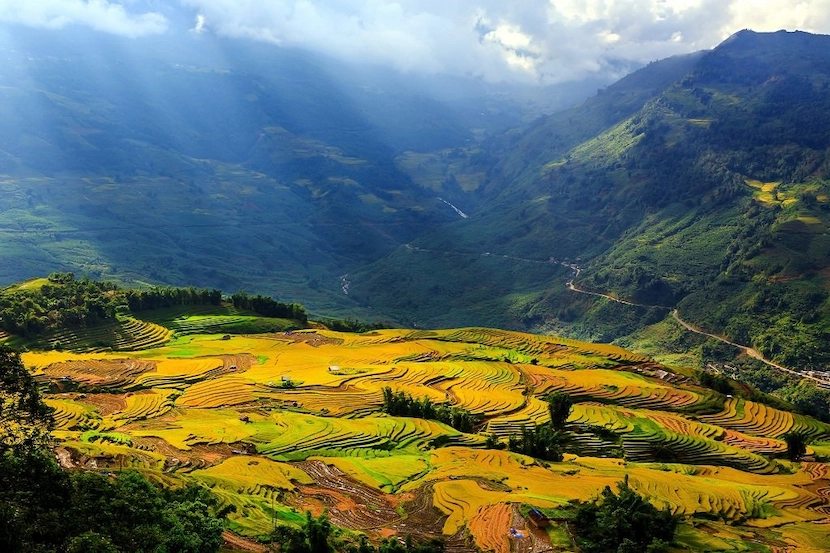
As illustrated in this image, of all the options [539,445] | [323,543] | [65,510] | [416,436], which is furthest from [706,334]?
[65,510]

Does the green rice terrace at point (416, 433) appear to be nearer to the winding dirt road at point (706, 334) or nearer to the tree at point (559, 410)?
the tree at point (559, 410)

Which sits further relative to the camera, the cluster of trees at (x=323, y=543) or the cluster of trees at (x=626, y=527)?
the cluster of trees at (x=626, y=527)

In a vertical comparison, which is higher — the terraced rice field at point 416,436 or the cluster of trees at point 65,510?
the cluster of trees at point 65,510

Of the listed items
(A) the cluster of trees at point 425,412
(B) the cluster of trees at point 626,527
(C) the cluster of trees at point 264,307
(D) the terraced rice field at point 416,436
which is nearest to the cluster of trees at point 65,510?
(D) the terraced rice field at point 416,436

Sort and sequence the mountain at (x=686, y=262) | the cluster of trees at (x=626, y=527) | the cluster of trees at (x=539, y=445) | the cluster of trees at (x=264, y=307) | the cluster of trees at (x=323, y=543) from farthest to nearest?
the mountain at (x=686, y=262), the cluster of trees at (x=264, y=307), the cluster of trees at (x=539, y=445), the cluster of trees at (x=626, y=527), the cluster of trees at (x=323, y=543)

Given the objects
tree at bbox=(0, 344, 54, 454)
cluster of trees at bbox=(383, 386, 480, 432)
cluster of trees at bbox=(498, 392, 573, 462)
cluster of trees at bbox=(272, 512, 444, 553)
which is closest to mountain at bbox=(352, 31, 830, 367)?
cluster of trees at bbox=(498, 392, 573, 462)

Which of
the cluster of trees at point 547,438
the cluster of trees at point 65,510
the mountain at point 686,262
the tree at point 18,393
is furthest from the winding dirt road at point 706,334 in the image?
the tree at point 18,393

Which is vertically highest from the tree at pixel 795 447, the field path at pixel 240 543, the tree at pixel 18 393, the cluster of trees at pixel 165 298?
the tree at pixel 18 393

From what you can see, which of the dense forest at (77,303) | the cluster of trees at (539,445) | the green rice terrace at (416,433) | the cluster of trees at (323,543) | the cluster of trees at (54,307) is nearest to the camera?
the cluster of trees at (323,543)
